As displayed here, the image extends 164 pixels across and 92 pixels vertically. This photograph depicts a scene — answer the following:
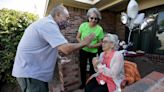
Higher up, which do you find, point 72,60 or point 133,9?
point 133,9

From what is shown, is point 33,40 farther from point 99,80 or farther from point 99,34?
point 99,34

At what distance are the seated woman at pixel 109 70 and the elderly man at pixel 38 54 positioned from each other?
672mm

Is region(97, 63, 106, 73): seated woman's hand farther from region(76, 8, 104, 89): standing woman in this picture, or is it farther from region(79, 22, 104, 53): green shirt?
region(79, 22, 104, 53): green shirt

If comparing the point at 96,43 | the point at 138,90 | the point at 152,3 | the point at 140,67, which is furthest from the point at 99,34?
the point at 138,90

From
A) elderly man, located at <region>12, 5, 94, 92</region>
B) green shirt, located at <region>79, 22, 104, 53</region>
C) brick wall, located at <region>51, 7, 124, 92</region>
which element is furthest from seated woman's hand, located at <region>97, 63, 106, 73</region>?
brick wall, located at <region>51, 7, 124, 92</region>

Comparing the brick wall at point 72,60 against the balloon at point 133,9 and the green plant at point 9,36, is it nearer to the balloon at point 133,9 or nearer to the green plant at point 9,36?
the green plant at point 9,36

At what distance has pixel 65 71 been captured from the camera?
189 inches

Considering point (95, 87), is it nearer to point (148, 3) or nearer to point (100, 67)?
point (100, 67)

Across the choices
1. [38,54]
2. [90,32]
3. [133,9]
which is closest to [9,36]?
[90,32]

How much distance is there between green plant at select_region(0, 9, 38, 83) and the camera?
14.3ft

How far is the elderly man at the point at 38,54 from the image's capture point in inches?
91.4

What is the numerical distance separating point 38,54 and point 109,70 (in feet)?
3.14

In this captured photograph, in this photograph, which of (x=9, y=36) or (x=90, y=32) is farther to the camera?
(x=9, y=36)

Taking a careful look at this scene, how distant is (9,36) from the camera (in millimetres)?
4453
